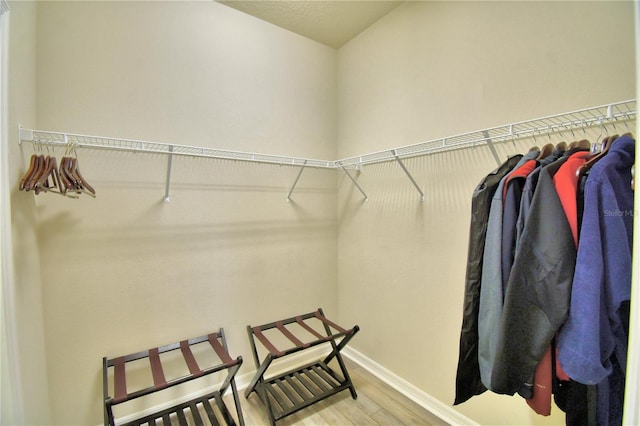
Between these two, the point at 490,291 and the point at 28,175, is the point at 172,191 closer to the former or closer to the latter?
the point at 28,175

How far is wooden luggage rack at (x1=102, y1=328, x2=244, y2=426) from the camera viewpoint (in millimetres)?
1412

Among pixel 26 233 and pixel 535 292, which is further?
pixel 26 233

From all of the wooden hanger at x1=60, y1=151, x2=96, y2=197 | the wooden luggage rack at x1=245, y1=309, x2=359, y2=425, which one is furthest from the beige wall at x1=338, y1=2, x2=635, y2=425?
the wooden hanger at x1=60, y1=151, x2=96, y2=197

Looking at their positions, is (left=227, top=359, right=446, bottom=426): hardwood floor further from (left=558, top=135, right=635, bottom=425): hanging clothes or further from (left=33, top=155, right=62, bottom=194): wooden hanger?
(left=33, top=155, right=62, bottom=194): wooden hanger

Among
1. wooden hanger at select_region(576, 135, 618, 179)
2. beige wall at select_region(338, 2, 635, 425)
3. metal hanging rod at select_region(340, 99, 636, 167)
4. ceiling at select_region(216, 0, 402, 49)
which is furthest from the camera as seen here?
ceiling at select_region(216, 0, 402, 49)

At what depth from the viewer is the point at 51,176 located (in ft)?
4.10

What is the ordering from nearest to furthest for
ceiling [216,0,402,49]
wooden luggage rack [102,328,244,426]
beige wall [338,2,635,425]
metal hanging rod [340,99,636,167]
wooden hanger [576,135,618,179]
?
wooden hanger [576,135,618,179]
metal hanging rod [340,99,636,167]
beige wall [338,2,635,425]
wooden luggage rack [102,328,244,426]
ceiling [216,0,402,49]

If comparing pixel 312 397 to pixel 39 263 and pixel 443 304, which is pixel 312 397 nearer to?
pixel 443 304

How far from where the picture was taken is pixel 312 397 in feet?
6.01

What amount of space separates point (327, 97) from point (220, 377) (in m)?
2.33

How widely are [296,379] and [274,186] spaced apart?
56.7 inches

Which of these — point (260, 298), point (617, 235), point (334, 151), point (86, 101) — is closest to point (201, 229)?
point (260, 298)

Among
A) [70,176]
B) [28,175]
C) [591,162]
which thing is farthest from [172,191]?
[591,162]

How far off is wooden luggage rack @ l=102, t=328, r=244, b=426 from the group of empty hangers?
93 cm
